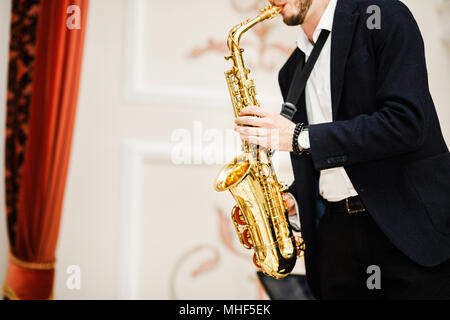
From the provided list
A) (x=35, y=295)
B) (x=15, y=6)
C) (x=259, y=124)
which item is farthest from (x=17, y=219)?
(x=259, y=124)

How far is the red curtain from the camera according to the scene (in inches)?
85.7

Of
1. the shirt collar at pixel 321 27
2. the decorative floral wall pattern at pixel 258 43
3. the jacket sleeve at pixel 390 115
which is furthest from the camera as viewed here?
the decorative floral wall pattern at pixel 258 43

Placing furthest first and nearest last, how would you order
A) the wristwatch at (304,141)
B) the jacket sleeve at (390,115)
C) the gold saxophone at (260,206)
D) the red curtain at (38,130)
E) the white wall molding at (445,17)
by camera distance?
the white wall molding at (445,17) < the red curtain at (38,130) < the gold saxophone at (260,206) < the wristwatch at (304,141) < the jacket sleeve at (390,115)

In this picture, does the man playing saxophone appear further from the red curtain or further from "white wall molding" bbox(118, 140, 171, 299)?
the red curtain

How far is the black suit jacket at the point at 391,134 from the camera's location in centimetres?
117

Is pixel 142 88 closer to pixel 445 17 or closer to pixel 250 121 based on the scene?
pixel 250 121

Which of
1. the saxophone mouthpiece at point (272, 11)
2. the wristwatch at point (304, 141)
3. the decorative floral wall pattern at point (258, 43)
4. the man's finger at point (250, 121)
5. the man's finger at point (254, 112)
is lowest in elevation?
the wristwatch at point (304, 141)

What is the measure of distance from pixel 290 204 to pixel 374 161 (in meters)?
0.43

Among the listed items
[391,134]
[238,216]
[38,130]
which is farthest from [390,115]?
[38,130]

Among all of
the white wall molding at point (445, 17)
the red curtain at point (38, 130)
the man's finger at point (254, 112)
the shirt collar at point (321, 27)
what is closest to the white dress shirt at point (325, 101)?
the shirt collar at point (321, 27)

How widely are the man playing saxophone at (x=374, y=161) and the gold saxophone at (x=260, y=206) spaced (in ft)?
0.50

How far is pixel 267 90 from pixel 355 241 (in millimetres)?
1471

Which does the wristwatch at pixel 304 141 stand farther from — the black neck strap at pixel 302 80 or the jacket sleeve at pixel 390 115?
the black neck strap at pixel 302 80
